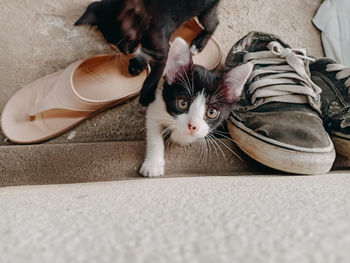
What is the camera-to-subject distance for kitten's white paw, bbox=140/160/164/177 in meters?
0.75

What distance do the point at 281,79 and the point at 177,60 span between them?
30 cm

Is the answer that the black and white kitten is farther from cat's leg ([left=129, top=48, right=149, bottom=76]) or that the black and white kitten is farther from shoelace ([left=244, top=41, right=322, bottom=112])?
cat's leg ([left=129, top=48, right=149, bottom=76])

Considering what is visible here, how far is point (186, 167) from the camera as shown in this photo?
826 millimetres

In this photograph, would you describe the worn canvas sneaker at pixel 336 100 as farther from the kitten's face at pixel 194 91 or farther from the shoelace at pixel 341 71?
the kitten's face at pixel 194 91

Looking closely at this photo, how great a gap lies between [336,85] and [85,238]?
2.62 ft

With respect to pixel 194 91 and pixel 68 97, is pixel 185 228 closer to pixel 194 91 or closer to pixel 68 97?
pixel 194 91

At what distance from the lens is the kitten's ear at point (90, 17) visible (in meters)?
0.87

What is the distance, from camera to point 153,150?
0.80 metres

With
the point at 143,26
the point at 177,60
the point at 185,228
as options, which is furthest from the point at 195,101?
the point at 185,228

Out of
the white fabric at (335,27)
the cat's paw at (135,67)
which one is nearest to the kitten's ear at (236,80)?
the cat's paw at (135,67)

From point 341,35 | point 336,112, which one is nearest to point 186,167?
point 336,112

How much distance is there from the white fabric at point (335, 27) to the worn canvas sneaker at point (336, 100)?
0.37 meters

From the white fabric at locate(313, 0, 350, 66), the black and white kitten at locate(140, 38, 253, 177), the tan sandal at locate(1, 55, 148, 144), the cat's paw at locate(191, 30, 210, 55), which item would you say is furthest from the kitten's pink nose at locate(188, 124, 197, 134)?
the white fabric at locate(313, 0, 350, 66)

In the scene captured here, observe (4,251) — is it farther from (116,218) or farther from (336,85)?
(336,85)
